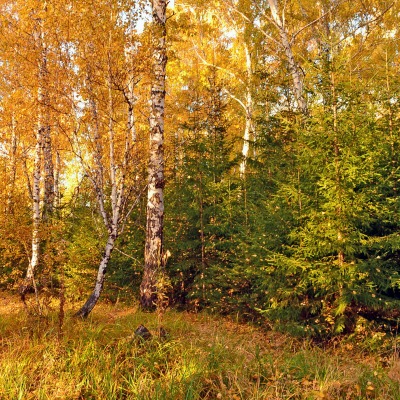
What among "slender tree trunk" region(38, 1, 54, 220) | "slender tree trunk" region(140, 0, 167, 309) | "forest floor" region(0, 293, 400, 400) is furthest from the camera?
"slender tree trunk" region(38, 1, 54, 220)

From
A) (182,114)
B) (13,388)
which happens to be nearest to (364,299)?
(13,388)

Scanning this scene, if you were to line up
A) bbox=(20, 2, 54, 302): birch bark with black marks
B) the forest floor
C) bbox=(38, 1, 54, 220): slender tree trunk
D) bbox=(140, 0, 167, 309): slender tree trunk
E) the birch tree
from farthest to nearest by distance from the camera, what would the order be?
bbox=(38, 1, 54, 220): slender tree trunk → bbox=(20, 2, 54, 302): birch bark with black marks → bbox=(140, 0, 167, 309): slender tree trunk → the birch tree → the forest floor

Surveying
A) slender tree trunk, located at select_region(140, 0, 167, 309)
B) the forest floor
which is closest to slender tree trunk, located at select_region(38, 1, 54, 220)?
slender tree trunk, located at select_region(140, 0, 167, 309)

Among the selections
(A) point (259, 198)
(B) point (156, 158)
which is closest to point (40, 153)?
(B) point (156, 158)

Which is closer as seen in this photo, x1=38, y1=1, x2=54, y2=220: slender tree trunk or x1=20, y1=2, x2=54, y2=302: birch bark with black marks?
x1=20, y1=2, x2=54, y2=302: birch bark with black marks

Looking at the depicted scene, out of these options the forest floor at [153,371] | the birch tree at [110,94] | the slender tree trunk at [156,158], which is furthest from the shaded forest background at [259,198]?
the forest floor at [153,371]

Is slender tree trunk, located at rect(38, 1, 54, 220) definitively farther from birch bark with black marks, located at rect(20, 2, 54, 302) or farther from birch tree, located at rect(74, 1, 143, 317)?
birch tree, located at rect(74, 1, 143, 317)

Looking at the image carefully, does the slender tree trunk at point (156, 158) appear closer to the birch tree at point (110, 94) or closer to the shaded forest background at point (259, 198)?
the shaded forest background at point (259, 198)

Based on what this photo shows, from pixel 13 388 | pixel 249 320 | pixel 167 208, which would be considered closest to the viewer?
pixel 13 388

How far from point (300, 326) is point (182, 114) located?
589 inches

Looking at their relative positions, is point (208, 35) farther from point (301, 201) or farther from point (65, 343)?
point (65, 343)

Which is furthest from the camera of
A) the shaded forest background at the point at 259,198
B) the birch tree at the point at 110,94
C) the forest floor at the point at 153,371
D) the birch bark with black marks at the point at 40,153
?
the birch bark with black marks at the point at 40,153

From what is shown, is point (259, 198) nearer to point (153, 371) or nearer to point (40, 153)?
point (153, 371)

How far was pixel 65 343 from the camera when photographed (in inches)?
181
